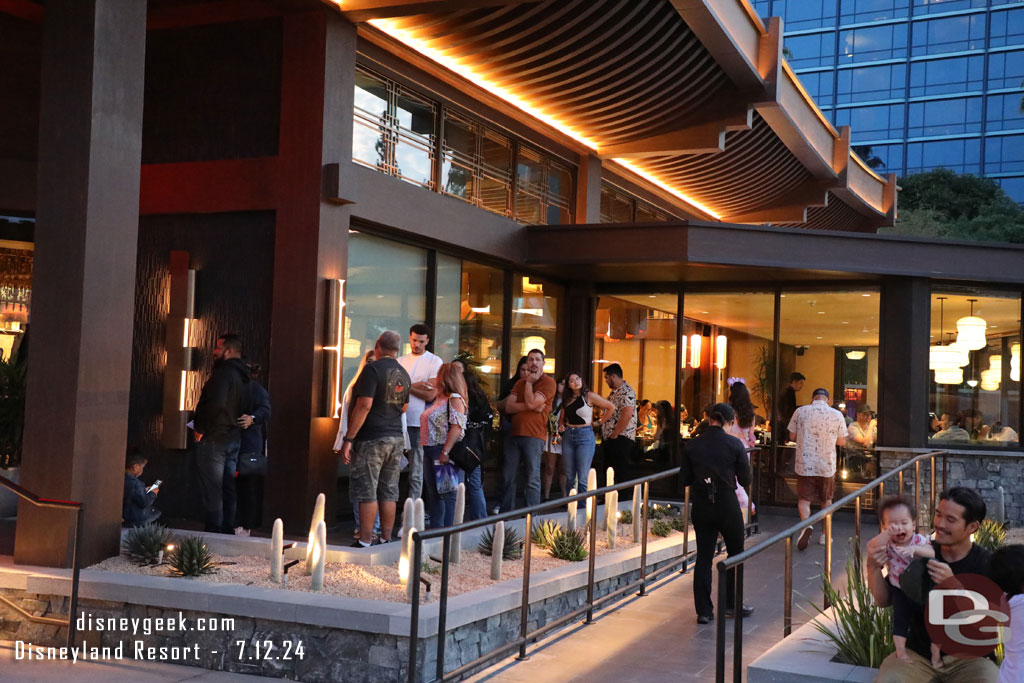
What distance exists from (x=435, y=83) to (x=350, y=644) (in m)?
6.60

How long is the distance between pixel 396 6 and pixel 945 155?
64.4 m

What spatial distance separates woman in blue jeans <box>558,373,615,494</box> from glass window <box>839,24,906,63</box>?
64.9 meters

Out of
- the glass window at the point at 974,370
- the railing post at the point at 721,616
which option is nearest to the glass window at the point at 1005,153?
the glass window at the point at 974,370

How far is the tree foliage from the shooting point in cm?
4888

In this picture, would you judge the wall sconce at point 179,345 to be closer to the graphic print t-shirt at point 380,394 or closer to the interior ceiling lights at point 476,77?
the graphic print t-shirt at point 380,394

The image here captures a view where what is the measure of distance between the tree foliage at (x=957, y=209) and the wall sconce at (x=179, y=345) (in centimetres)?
4387

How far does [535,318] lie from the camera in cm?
1351

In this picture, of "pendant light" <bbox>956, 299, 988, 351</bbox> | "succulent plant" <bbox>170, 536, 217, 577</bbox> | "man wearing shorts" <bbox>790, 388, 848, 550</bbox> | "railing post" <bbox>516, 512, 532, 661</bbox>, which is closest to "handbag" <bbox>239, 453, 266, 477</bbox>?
"succulent plant" <bbox>170, 536, 217, 577</bbox>

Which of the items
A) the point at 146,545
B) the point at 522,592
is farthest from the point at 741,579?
the point at 146,545

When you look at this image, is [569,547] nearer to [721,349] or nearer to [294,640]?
[294,640]

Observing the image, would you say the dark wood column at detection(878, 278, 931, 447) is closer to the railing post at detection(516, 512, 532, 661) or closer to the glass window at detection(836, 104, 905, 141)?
the railing post at detection(516, 512, 532, 661)

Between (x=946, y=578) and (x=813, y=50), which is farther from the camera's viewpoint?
(x=813, y=50)

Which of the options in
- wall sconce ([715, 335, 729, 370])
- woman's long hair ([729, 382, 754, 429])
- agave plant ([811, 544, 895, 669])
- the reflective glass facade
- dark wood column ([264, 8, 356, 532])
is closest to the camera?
agave plant ([811, 544, 895, 669])

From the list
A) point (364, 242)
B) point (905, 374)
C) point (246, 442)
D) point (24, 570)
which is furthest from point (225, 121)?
point (905, 374)
